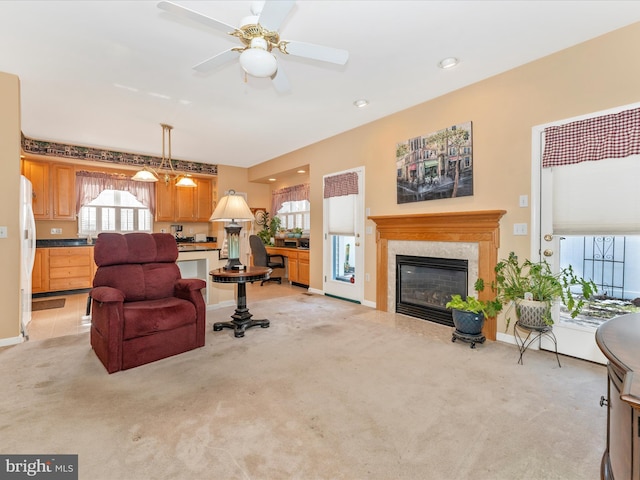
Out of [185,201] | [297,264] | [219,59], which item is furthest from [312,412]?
[185,201]

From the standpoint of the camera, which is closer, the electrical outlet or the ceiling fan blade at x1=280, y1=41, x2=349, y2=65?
the ceiling fan blade at x1=280, y1=41, x2=349, y2=65

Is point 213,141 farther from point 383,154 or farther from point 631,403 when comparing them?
point 631,403

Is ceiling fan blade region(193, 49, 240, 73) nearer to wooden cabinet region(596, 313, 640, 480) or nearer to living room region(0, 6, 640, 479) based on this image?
living room region(0, 6, 640, 479)

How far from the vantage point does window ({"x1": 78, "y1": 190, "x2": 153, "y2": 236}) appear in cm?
609

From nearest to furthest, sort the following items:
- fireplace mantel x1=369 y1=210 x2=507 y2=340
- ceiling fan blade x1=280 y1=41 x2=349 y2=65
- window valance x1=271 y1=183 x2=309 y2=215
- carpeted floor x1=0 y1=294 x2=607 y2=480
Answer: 1. carpeted floor x1=0 y1=294 x2=607 y2=480
2. ceiling fan blade x1=280 y1=41 x2=349 y2=65
3. fireplace mantel x1=369 y1=210 x2=507 y2=340
4. window valance x1=271 y1=183 x2=309 y2=215

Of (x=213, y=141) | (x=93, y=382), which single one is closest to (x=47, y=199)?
(x=213, y=141)

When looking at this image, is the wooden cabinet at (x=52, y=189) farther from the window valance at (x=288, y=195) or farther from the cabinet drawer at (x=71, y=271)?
the window valance at (x=288, y=195)

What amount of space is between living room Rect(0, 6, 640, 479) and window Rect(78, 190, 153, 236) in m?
3.39

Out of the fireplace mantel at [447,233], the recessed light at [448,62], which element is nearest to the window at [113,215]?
the fireplace mantel at [447,233]

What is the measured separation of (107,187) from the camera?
20.2 ft

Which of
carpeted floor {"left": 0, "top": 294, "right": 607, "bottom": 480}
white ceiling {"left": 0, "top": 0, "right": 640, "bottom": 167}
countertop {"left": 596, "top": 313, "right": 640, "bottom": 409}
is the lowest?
carpeted floor {"left": 0, "top": 294, "right": 607, "bottom": 480}

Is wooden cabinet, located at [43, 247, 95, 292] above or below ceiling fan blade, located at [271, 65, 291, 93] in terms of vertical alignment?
below

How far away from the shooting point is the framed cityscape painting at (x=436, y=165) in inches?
132

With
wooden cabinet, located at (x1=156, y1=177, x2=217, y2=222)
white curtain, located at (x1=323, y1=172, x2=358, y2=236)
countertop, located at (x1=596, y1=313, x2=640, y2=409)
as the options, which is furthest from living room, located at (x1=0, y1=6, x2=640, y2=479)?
wooden cabinet, located at (x1=156, y1=177, x2=217, y2=222)
